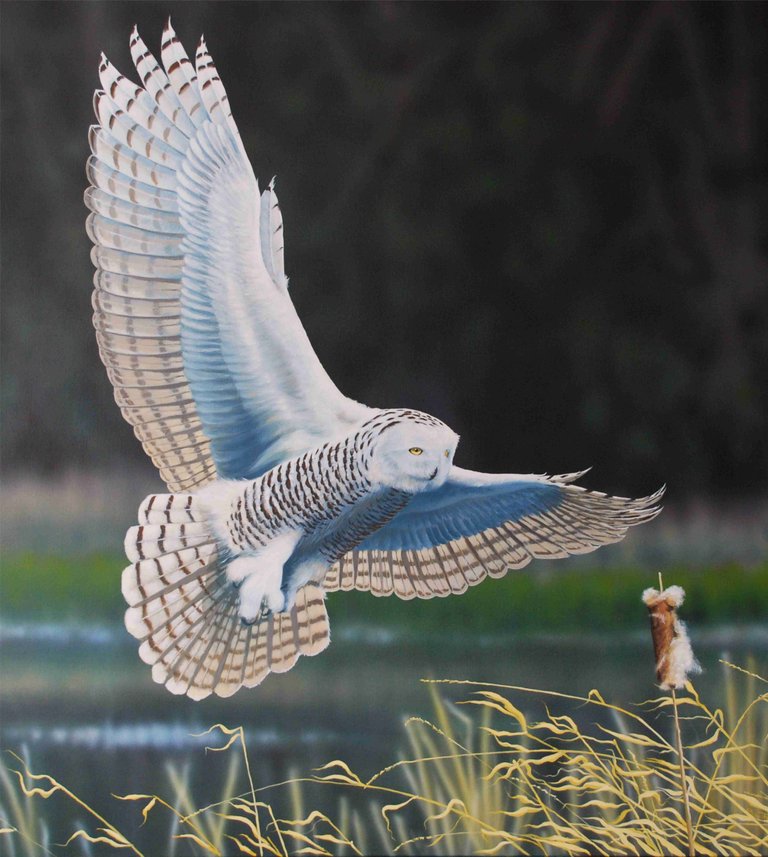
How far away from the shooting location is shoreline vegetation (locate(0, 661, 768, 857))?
A: 7.11 feet

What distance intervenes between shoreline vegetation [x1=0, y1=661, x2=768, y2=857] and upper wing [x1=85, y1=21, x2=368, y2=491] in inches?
24.3

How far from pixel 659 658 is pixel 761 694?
28cm

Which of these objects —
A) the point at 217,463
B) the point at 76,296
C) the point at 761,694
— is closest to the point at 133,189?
the point at 76,296

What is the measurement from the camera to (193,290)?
2.12 meters

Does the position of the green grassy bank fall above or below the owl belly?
below

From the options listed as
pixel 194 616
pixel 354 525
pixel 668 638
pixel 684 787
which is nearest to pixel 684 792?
pixel 684 787

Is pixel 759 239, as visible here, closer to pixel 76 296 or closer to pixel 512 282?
pixel 512 282

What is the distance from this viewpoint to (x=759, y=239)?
231cm

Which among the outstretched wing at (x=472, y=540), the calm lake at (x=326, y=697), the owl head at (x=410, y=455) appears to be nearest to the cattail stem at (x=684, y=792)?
the calm lake at (x=326, y=697)

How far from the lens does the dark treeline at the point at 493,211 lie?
89.7 inches

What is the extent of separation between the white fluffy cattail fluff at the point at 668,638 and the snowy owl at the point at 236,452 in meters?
0.17

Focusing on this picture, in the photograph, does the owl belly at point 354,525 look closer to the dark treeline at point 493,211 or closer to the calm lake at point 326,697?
the calm lake at point 326,697

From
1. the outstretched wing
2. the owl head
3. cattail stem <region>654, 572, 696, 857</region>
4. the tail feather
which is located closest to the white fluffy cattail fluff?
cattail stem <region>654, 572, 696, 857</region>

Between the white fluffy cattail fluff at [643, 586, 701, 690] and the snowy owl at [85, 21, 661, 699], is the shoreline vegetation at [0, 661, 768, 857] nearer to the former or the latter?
the white fluffy cattail fluff at [643, 586, 701, 690]
